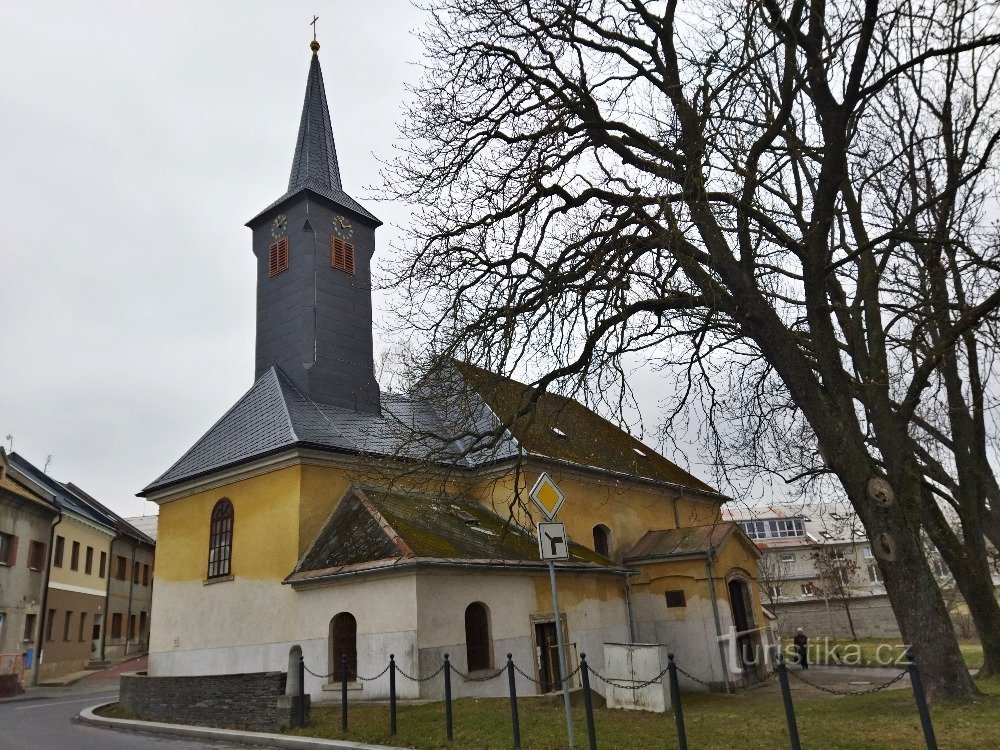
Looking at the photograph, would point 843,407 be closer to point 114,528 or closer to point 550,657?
point 550,657

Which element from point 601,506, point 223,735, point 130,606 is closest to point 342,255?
point 601,506

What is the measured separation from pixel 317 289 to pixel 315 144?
6399mm

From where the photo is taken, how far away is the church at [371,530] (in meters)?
15.2

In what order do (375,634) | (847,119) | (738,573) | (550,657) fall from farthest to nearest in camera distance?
(738,573) → (550,657) → (375,634) → (847,119)

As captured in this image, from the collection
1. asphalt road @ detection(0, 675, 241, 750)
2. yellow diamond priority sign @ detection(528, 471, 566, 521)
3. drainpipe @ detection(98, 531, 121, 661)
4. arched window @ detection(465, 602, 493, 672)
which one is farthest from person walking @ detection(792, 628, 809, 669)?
drainpipe @ detection(98, 531, 121, 661)

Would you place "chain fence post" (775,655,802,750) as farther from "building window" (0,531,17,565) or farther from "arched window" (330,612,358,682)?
"building window" (0,531,17,565)

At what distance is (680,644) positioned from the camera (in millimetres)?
21625

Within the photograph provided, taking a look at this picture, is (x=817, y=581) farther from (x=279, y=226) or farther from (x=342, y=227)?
(x=279, y=226)

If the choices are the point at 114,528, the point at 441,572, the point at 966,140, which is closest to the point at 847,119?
the point at 966,140

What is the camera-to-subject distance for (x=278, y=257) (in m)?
23.0

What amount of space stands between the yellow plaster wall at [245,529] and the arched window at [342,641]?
211cm

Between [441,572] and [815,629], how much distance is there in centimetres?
3670

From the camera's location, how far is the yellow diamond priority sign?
30.5 feet

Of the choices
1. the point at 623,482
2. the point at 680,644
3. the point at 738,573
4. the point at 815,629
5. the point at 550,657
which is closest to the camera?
the point at 550,657
